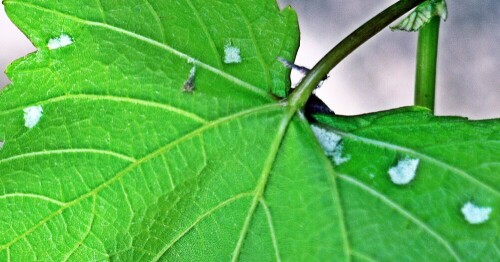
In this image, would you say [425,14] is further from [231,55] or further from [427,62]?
[231,55]

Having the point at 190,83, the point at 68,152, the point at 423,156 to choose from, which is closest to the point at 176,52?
the point at 190,83

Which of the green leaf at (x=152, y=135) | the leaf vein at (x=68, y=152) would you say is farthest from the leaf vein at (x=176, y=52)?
the leaf vein at (x=68, y=152)

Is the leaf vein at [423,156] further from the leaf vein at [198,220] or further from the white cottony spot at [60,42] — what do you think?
the white cottony spot at [60,42]

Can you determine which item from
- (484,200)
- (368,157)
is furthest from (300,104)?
(484,200)

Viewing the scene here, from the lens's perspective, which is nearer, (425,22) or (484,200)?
(484,200)

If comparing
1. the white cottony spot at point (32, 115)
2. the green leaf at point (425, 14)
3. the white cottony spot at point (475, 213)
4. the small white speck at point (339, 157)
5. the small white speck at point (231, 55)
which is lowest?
the white cottony spot at point (475, 213)

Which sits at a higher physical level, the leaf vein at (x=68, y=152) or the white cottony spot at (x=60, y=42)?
the white cottony spot at (x=60, y=42)

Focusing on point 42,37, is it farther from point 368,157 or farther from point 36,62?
point 368,157

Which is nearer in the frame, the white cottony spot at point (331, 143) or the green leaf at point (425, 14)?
the white cottony spot at point (331, 143)
